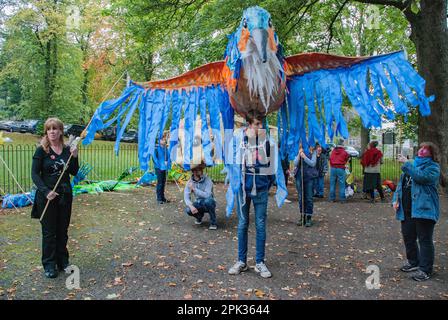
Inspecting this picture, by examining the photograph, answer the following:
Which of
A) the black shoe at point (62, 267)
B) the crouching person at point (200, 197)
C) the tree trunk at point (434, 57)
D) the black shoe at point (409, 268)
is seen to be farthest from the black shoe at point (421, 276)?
the tree trunk at point (434, 57)

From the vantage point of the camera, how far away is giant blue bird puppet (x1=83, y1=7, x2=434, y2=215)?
375 cm

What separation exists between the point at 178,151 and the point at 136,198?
4.76m

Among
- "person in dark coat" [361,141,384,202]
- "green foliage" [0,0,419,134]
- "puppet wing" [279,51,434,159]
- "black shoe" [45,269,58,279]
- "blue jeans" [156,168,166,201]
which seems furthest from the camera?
"green foliage" [0,0,419,134]

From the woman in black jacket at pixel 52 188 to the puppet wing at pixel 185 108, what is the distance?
2.03ft

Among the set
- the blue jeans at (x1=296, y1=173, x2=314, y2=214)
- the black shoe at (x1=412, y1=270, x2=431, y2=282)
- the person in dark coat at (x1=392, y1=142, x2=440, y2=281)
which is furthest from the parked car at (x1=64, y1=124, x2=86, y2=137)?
the black shoe at (x1=412, y1=270, x2=431, y2=282)

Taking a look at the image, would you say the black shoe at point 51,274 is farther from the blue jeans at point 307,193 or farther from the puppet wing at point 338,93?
the blue jeans at point 307,193

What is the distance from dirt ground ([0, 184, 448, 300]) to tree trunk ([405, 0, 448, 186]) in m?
3.32

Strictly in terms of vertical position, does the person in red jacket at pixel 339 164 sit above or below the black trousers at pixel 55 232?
above

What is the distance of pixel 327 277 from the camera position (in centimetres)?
414

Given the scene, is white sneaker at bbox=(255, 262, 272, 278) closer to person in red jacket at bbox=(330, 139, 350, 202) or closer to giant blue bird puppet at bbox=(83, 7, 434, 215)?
giant blue bird puppet at bbox=(83, 7, 434, 215)

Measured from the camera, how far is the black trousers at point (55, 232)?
12.9 ft

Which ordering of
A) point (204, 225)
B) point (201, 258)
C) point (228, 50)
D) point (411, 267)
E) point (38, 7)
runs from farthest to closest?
point (38, 7) < point (204, 225) < point (201, 258) < point (411, 267) < point (228, 50)

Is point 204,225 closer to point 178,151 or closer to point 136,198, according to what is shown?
point 178,151
